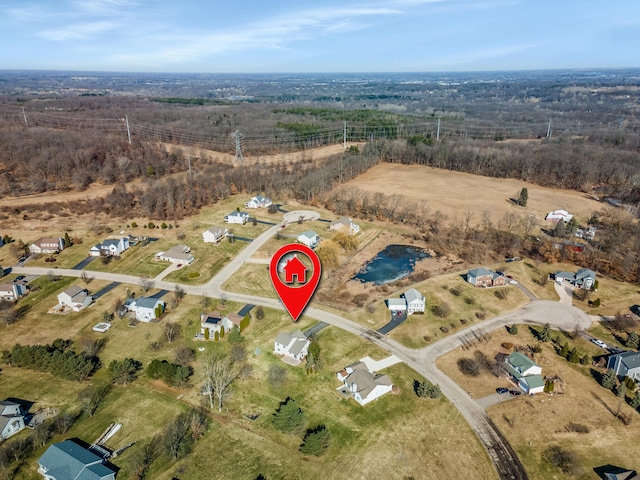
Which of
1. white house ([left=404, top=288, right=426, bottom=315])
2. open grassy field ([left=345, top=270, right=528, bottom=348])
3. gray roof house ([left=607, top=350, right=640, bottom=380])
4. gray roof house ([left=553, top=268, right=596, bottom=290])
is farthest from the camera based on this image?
gray roof house ([left=553, top=268, right=596, bottom=290])

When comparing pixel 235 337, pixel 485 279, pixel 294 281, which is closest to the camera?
pixel 294 281

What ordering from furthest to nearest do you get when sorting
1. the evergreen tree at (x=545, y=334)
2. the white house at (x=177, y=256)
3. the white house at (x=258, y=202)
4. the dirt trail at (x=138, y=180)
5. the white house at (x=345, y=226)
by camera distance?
the dirt trail at (x=138, y=180) < the white house at (x=258, y=202) < the white house at (x=345, y=226) < the white house at (x=177, y=256) < the evergreen tree at (x=545, y=334)

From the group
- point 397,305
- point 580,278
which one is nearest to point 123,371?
point 397,305

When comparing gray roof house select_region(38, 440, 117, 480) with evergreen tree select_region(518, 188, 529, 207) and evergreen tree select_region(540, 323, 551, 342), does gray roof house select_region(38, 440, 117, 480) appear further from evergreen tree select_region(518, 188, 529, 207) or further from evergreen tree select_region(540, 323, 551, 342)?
evergreen tree select_region(518, 188, 529, 207)

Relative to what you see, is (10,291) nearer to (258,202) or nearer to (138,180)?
(258,202)

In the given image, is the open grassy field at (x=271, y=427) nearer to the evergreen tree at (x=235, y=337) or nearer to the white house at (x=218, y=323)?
the evergreen tree at (x=235, y=337)

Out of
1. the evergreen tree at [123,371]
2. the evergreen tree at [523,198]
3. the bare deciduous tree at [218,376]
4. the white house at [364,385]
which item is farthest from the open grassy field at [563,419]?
the evergreen tree at [523,198]

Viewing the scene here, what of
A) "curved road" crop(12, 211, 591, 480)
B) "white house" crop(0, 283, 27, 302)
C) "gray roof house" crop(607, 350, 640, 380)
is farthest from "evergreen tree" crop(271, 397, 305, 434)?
"white house" crop(0, 283, 27, 302)
